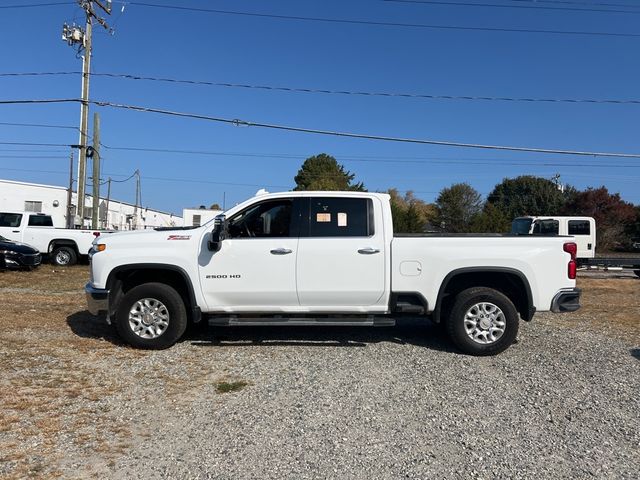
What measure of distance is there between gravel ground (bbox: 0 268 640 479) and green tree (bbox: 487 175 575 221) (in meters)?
55.3

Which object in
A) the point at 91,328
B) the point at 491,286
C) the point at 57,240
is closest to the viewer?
the point at 491,286

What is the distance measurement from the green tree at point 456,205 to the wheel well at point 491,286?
45238 millimetres

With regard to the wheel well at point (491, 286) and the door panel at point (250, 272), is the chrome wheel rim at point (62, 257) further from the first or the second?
the wheel well at point (491, 286)

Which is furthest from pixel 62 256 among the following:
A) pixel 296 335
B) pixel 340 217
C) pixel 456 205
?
pixel 456 205

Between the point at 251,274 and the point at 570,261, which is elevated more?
the point at 570,261

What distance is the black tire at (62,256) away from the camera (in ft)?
59.4

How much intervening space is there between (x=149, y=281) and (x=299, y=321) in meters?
2.05

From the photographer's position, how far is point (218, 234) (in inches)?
251

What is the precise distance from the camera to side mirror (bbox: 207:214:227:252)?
6.39m

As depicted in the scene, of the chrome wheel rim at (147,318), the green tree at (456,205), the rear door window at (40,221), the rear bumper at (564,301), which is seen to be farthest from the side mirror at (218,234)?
the green tree at (456,205)

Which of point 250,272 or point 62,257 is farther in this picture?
A: point 62,257

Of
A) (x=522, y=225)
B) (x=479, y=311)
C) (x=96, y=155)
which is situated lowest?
(x=479, y=311)

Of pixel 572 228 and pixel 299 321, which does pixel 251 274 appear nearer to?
pixel 299 321

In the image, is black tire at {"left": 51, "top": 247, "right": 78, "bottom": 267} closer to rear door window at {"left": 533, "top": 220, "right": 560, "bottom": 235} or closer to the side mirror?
the side mirror
